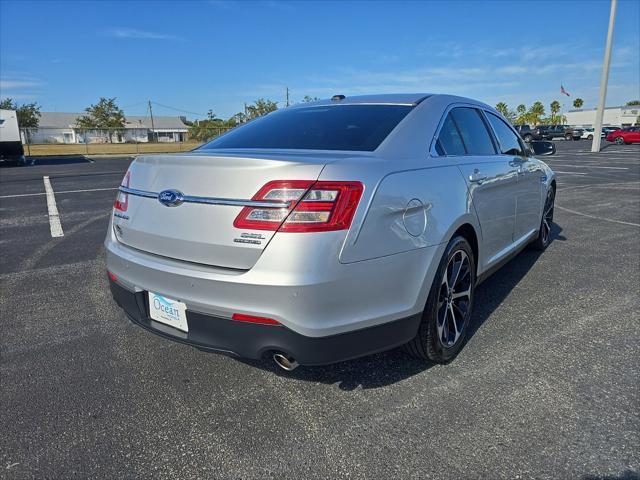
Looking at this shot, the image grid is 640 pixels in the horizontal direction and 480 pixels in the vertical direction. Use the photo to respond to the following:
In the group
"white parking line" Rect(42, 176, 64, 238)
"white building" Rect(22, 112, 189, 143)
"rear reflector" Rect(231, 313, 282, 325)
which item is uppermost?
"white building" Rect(22, 112, 189, 143)

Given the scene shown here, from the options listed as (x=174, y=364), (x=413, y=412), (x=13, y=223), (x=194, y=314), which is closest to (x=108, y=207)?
(x=13, y=223)

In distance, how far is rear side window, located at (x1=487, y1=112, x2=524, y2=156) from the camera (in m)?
3.81

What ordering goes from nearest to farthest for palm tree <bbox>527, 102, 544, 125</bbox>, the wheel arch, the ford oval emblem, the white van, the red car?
the ford oval emblem < the wheel arch < the white van < the red car < palm tree <bbox>527, 102, 544, 125</bbox>

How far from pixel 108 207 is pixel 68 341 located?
19.5 ft

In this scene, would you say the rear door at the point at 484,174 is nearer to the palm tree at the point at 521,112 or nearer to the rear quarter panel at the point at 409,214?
the rear quarter panel at the point at 409,214

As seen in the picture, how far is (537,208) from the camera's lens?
14.8 feet

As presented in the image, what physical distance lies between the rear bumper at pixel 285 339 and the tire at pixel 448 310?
189 mm

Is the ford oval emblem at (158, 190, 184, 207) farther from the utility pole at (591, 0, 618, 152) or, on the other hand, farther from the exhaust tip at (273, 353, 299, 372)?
the utility pole at (591, 0, 618, 152)

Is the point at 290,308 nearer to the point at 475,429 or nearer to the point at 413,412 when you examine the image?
the point at 413,412

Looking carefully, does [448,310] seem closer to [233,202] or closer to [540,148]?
[233,202]

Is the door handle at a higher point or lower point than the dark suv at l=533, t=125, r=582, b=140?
lower

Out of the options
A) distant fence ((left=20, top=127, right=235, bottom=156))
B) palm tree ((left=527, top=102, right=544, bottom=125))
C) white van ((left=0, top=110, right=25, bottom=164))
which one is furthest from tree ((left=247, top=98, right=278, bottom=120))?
palm tree ((left=527, top=102, right=544, bottom=125))

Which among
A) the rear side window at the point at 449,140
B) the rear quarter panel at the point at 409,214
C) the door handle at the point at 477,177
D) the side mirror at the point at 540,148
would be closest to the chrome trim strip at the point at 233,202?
the rear quarter panel at the point at 409,214

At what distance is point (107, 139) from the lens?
54.5 metres
